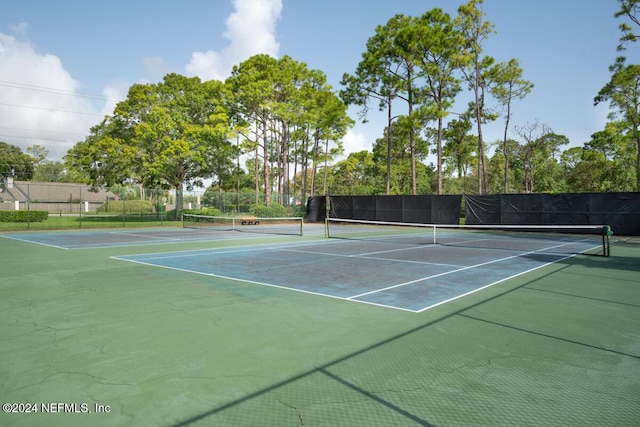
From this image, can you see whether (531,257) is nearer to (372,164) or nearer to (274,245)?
(274,245)

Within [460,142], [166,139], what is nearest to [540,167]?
[460,142]

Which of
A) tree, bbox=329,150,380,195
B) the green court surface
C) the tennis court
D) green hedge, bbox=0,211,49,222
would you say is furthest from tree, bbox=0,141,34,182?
the green court surface

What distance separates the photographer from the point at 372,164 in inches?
2142

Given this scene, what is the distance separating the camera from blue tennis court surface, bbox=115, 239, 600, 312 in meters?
6.72

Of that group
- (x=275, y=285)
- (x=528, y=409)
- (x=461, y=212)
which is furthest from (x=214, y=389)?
(x=461, y=212)

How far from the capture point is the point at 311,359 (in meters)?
3.73

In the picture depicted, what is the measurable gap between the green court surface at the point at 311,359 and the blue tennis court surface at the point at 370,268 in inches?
21.4

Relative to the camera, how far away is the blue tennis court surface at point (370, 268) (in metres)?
6.72

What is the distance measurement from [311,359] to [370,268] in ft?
18.9

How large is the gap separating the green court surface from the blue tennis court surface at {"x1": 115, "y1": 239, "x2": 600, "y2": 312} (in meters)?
0.54

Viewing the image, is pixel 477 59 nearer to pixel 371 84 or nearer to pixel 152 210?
pixel 371 84

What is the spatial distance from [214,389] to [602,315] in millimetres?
5198

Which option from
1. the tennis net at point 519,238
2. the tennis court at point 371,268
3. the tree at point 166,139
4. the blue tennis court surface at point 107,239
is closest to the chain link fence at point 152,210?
the tree at point 166,139

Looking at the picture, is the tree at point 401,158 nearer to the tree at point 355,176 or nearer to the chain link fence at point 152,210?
the tree at point 355,176
